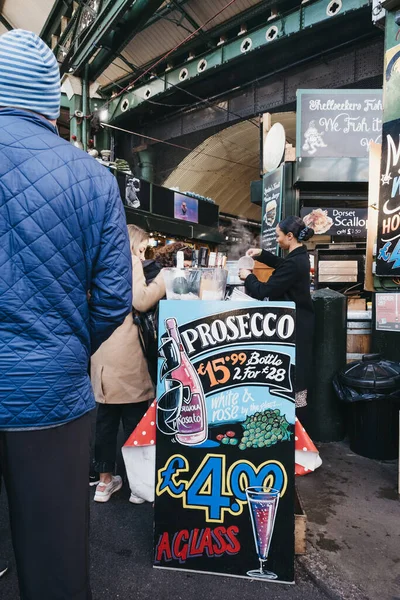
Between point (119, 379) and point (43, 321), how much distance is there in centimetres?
175

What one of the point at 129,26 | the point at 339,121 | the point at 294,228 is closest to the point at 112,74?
the point at 129,26

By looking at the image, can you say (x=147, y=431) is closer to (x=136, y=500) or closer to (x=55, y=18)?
(x=136, y=500)

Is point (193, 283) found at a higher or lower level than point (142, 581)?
Result: higher

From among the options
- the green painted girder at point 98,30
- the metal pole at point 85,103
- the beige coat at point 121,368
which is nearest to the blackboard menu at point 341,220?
the beige coat at point 121,368

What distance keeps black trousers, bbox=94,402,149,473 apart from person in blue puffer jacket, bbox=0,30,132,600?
65.6 inches

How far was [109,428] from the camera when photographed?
116 inches

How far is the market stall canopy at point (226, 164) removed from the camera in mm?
14051

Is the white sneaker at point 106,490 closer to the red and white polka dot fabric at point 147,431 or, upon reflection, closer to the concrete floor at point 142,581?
the concrete floor at point 142,581

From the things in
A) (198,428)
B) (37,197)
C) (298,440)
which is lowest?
(298,440)

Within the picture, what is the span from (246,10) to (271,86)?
6.55 ft

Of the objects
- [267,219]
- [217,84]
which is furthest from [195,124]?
[267,219]

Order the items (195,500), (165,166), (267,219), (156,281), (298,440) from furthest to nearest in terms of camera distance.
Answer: (165,166)
(267,219)
(156,281)
(298,440)
(195,500)

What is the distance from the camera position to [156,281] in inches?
108

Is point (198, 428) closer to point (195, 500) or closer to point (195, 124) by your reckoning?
point (195, 500)
